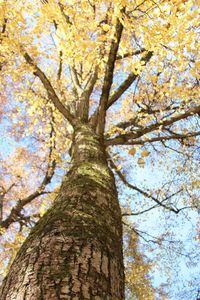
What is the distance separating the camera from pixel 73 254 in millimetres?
1656

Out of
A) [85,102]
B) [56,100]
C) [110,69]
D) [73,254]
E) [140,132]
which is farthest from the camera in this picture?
[85,102]

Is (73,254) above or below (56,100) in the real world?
below

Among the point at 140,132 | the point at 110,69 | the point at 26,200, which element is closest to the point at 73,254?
the point at 110,69

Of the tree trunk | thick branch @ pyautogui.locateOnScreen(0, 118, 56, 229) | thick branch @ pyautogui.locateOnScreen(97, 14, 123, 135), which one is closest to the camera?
the tree trunk


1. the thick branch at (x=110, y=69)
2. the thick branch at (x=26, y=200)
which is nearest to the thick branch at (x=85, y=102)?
the thick branch at (x=110, y=69)

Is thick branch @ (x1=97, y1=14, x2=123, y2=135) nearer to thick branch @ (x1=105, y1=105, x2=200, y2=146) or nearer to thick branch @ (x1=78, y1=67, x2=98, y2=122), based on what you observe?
thick branch @ (x1=105, y1=105, x2=200, y2=146)

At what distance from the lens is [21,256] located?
1812mm

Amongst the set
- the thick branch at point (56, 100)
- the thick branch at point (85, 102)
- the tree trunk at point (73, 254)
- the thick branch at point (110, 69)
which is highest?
the thick branch at point (85, 102)

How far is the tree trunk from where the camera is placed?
1.42 metres

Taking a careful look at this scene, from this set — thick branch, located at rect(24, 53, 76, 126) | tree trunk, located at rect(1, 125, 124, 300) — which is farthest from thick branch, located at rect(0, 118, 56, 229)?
tree trunk, located at rect(1, 125, 124, 300)

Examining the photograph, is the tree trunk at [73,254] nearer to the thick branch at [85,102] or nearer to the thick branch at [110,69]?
the thick branch at [110,69]

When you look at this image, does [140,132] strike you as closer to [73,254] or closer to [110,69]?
[110,69]

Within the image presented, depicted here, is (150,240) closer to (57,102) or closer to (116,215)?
(57,102)

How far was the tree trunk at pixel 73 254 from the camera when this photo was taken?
1.42 metres
